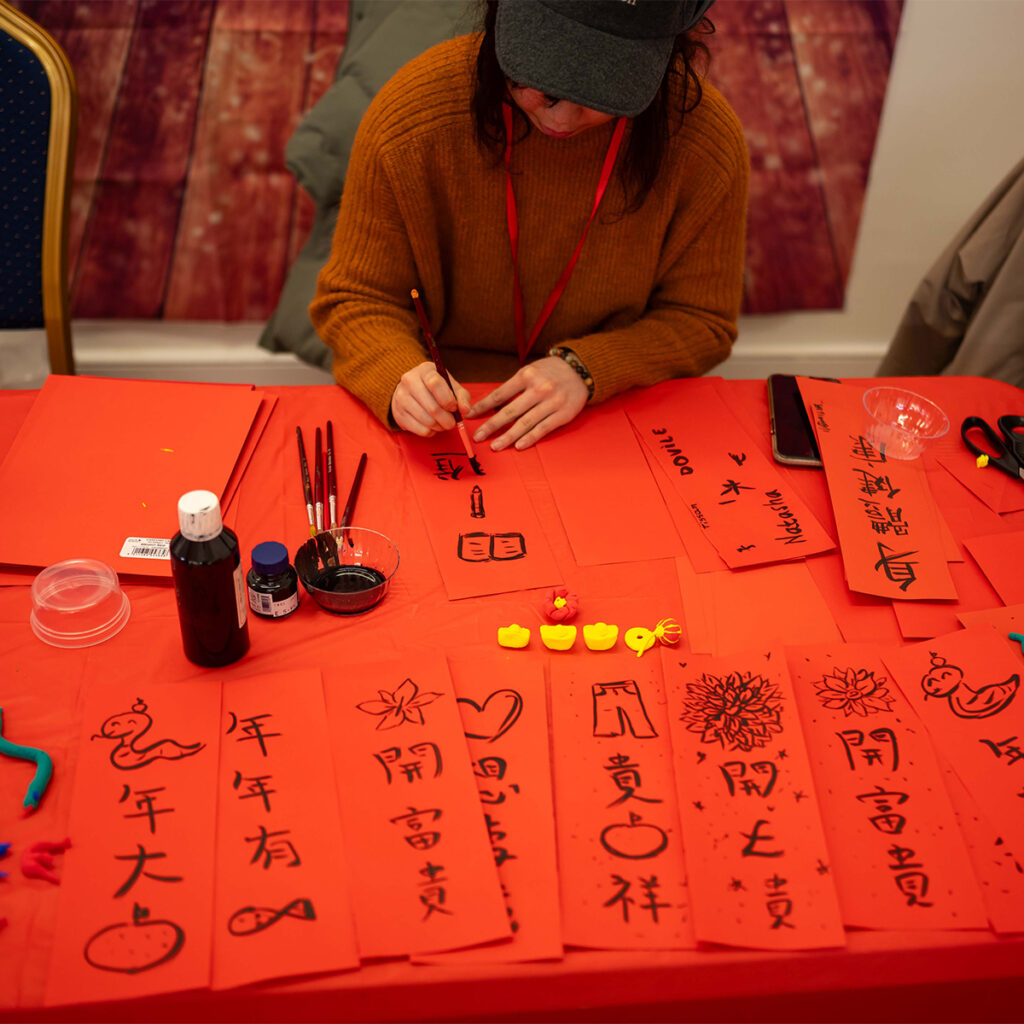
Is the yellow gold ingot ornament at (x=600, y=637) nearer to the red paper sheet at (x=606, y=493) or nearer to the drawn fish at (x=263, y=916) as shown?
the red paper sheet at (x=606, y=493)

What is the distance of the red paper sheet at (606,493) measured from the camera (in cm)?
103

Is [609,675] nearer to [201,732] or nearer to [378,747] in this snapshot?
[378,747]

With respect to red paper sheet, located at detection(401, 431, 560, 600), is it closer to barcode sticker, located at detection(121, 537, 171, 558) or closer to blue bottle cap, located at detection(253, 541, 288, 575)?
blue bottle cap, located at detection(253, 541, 288, 575)

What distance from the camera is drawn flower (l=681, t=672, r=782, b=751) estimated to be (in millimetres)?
807

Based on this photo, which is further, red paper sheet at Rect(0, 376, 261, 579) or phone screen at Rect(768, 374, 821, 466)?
phone screen at Rect(768, 374, 821, 466)

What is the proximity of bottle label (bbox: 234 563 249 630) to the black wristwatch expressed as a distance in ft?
1.91

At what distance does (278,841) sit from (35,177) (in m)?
1.26

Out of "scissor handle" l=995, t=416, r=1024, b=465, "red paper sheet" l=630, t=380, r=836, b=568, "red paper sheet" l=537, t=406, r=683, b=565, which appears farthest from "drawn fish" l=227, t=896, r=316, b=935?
"scissor handle" l=995, t=416, r=1024, b=465

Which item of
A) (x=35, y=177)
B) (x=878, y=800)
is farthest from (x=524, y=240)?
(x=878, y=800)

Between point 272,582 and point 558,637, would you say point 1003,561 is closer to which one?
point 558,637

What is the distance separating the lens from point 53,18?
6.13 ft

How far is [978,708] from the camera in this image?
2.82 ft

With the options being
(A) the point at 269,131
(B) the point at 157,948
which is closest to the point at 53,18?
(A) the point at 269,131

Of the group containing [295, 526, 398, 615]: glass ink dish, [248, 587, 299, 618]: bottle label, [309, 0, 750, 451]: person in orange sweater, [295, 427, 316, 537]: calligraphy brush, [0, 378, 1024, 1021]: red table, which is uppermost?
[309, 0, 750, 451]: person in orange sweater
